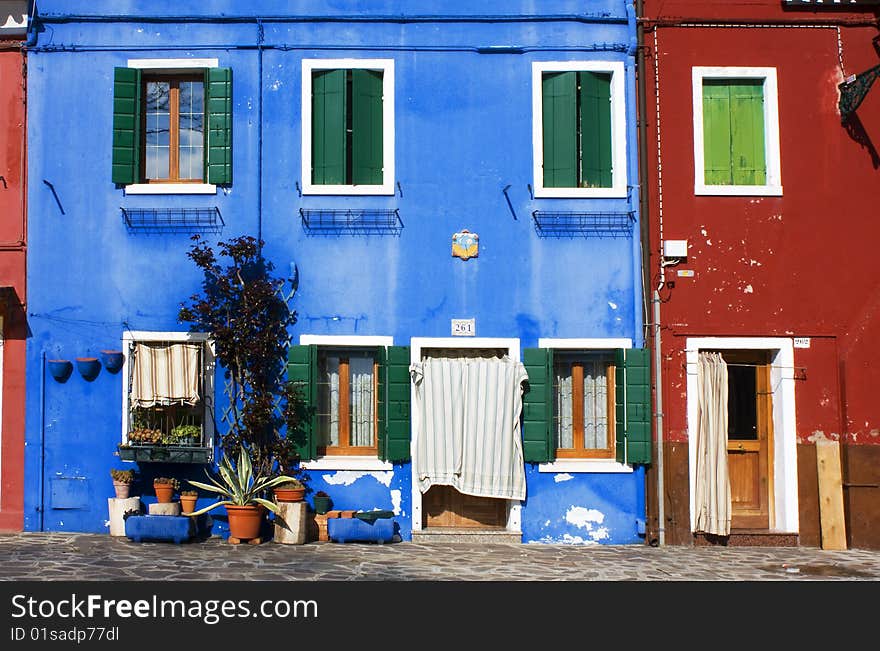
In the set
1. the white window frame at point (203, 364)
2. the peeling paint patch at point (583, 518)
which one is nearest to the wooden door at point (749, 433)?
the peeling paint patch at point (583, 518)

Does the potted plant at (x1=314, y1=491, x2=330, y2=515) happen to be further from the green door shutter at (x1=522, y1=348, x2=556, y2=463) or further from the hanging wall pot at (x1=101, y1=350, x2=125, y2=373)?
the hanging wall pot at (x1=101, y1=350, x2=125, y2=373)

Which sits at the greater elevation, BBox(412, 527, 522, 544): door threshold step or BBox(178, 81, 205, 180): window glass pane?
BBox(178, 81, 205, 180): window glass pane

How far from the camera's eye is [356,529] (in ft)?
37.2

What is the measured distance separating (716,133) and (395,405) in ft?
17.0

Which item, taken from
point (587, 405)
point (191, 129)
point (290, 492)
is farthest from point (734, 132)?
point (290, 492)

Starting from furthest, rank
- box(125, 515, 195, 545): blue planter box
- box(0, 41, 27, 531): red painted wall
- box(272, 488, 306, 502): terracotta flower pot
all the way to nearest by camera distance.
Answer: box(0, 41, 27, 531): red painted wall → box(272, 488, 306, 502): terracotta flower pot → box(125, 515, 195, 545): blue planter box

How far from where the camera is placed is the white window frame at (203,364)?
11.7 metres

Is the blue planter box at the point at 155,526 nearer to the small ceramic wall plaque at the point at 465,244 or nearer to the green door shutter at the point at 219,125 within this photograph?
the green door shutter at the point at 219,125

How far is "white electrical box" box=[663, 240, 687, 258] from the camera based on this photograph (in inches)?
464

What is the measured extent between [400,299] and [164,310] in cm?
285

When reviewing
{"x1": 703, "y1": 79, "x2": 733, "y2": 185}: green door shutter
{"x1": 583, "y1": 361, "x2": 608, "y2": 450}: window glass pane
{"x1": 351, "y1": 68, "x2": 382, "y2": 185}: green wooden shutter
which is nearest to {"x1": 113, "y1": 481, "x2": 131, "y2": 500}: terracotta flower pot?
{"x1": 351, "y1": 68, "x2": 382, "y2": 185}: green wooden shutter

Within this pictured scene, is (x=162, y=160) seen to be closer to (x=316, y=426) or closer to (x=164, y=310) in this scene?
(x=164, y=310)

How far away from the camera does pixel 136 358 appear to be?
460 inches

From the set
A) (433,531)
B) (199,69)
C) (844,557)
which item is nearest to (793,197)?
(844,557)
